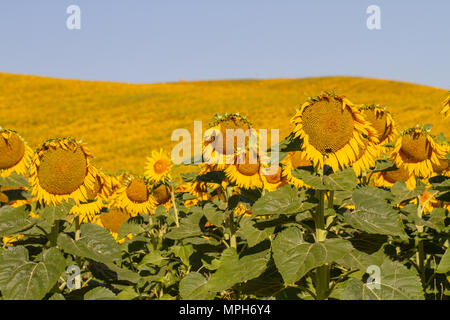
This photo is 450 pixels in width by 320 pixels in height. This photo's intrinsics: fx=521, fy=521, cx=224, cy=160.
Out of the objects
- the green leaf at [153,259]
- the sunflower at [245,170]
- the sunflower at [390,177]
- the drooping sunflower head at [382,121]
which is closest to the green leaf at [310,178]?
the sunflower at [245,170]

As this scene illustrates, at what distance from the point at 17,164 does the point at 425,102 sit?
43.5m

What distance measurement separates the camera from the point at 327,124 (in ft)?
10.3

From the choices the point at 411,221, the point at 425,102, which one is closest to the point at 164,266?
the point at 411,221

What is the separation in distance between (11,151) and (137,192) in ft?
6.20

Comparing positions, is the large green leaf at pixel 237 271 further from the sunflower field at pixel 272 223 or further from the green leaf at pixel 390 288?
the green leaf at pixel 390 288

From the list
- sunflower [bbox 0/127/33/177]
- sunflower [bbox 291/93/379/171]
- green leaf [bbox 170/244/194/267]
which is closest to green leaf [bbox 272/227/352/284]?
sunflower [bbox 291/93/379/171]

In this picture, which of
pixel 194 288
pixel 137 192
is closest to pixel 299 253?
pixel 194 288

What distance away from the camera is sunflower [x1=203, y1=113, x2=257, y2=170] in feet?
14.4

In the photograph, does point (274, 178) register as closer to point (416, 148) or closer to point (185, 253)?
point (185, 253)

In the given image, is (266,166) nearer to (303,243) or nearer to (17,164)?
(303,243)

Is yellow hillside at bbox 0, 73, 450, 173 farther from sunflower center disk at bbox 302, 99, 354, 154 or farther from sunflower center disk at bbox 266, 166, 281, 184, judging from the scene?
sunflower center disk at bbox 302, 99, 354, 154

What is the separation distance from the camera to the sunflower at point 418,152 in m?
5.07

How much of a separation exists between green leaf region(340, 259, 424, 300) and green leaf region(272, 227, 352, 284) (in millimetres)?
223
